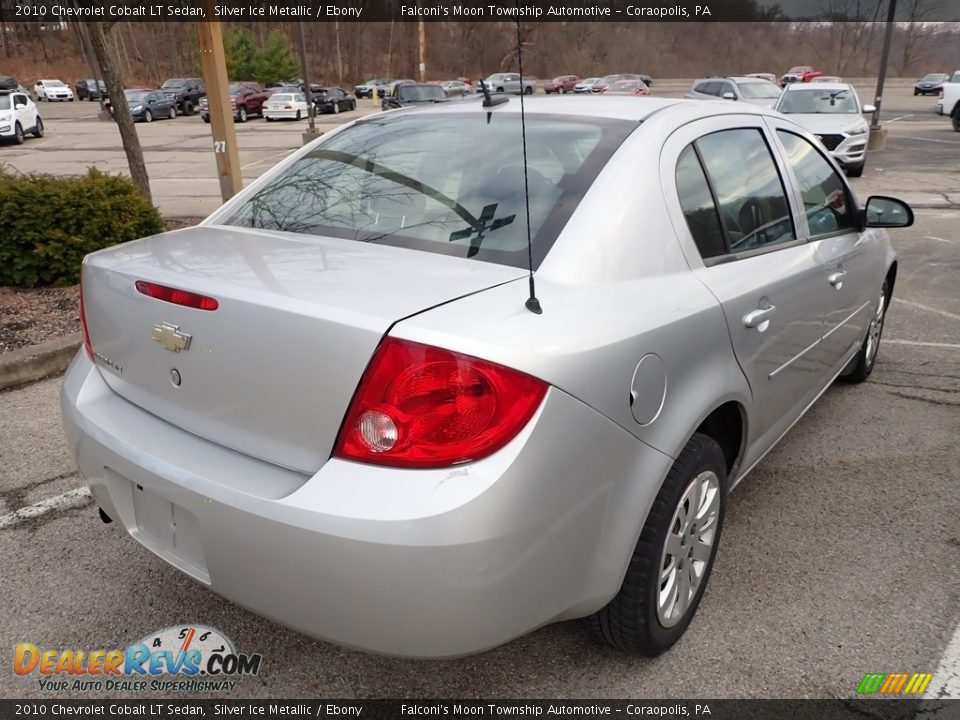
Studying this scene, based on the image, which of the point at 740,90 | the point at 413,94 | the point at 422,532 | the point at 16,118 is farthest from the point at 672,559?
the point at 16,118

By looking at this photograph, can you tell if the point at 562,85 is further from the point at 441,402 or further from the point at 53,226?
the point at 441,402

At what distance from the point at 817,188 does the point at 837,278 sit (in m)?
0.43

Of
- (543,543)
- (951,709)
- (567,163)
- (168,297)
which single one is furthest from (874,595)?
(168,297)

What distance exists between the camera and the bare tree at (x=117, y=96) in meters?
7.52

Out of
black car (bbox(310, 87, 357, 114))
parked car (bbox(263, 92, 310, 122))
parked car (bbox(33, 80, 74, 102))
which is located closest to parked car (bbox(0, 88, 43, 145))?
parked car (bbox(263, 92, 310, 122))

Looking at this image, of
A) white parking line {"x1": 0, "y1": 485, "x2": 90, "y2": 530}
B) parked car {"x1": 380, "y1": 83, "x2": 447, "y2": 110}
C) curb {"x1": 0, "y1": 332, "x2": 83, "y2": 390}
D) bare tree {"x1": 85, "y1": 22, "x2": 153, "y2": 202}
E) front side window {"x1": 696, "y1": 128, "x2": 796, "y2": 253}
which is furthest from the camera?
parked car {"x1": 380, "y1": 83, "x2": 447, "y2": 110}

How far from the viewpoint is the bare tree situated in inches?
296

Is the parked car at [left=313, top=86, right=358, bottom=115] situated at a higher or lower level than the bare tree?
lower

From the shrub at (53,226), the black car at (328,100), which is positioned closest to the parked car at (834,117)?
the shrub at (53,226)

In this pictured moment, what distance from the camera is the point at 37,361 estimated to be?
4.59 metres

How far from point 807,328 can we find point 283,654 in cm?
223

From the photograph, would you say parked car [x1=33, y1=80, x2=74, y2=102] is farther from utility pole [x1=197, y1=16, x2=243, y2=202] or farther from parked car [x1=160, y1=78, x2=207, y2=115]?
utility pole [x1=197, y1=16, x2=243, y2=202]

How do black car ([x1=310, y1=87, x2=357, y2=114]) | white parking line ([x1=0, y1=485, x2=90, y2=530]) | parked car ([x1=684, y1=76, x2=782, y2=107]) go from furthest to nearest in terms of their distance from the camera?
black car ([x1=310, y1=87, x2=357, y2=114]) → parked car ([x1=684, y1=76, x2=782, y2=107]) → white parking line ([x1=0, y1=485, x2=90, y2=530])

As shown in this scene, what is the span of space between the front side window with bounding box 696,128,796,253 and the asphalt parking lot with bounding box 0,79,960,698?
1186mm
